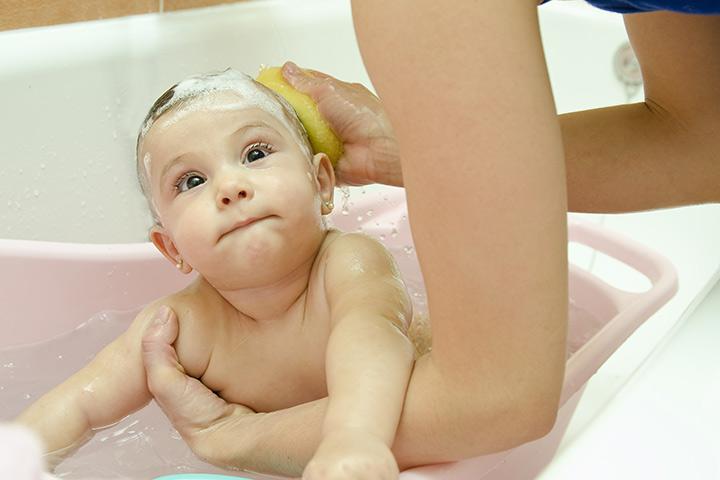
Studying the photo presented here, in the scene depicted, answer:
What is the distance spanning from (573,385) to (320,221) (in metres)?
0.31

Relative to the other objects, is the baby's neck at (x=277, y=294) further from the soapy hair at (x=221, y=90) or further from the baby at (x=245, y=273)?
the soapy hair at (x=221, y=90)

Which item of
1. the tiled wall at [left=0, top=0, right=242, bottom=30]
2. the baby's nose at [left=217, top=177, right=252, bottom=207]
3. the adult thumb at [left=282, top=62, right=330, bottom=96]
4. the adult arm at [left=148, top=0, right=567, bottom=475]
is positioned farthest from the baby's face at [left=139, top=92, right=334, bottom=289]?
the tiled wall at [left=0, top=0, right=242, bottom=30]

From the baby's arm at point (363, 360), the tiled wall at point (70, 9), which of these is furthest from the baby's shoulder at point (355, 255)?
the tiled wall at point (70, 9)

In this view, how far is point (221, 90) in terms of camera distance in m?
1.09

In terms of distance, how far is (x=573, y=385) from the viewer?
39.5 inches

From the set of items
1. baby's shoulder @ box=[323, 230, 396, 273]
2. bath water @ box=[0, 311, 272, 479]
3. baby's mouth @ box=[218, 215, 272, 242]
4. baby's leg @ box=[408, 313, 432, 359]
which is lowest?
bath water @ box=[0, 311, 272, 479]

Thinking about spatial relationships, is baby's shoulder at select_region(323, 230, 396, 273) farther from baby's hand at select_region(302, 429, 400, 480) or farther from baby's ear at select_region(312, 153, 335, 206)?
baby's hand at select_region(302, 429, 400, 480)

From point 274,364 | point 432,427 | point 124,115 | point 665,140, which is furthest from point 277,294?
point 124,115

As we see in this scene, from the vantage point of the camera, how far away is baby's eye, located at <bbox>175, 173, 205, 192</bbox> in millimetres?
1049

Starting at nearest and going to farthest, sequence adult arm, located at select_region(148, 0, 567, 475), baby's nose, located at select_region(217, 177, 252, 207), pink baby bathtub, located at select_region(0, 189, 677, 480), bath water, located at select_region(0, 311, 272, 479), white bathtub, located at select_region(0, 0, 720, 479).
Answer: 1. adult arm, located at select_region(148, 0, 567, 475)
2. baby's nose, located at select_region(217, 177, 252, 207)
3. bath water, located at select_region(0, 311, 272, 479)
4. pink baby bathtub, located at select_region(0, 189, 677, 480)
5. white bathtub, located at select_region(0, 0, 720, 479)

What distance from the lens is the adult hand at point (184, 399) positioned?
3.43ft

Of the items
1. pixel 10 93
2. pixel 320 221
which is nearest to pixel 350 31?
pixel 10 93

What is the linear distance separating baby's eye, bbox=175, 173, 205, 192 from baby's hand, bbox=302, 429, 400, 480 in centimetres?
36

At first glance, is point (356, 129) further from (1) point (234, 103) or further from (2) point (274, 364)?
(2) point (274, 364)
